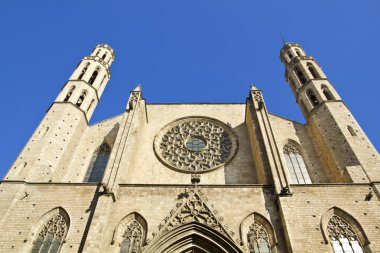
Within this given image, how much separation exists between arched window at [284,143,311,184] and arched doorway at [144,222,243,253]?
553cm

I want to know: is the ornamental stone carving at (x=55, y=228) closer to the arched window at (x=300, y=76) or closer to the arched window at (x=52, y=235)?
the arched window at (x=52, y=235)

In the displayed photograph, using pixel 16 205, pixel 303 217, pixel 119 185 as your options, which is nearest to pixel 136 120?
pixel 119 185

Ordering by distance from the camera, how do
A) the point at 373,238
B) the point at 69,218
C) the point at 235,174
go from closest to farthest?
the point at 373,238, the point at 69,218, the point at 235,174

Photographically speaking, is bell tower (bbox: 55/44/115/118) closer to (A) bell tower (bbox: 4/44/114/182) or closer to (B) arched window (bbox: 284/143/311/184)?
(A) bell tower (bbox: 4/44/114/182)

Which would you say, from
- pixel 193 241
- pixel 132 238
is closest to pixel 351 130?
pixel 193 241

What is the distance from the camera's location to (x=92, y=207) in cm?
1055

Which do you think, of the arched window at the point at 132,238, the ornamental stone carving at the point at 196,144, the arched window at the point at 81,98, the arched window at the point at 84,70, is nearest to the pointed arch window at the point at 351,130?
the ornamental stone carving at the point at 196,144

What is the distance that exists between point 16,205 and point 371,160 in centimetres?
1347

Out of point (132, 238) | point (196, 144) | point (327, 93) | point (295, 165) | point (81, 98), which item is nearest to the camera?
point (132, 238)

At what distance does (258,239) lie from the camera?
384 inches

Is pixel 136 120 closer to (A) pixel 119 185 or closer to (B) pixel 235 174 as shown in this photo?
(A) pixel 119 185

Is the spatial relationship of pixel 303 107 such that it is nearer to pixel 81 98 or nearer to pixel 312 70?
pixel 312 70

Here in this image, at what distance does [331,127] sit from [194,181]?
730cm

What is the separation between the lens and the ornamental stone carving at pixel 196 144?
14.4 meters
